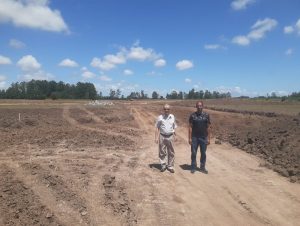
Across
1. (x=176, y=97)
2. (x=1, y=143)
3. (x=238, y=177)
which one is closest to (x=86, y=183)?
(x=238, y=177)

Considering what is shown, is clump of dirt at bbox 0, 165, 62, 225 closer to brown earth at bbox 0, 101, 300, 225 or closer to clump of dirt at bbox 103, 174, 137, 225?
brown earth at bbox 0, 101, 300, 225

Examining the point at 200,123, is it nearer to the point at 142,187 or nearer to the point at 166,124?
the point at 166,124

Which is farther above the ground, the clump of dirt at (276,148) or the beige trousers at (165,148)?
the beige trousers at (165,148)

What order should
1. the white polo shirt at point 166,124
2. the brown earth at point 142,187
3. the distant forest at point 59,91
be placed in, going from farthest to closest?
the distant forest at point 59,91, the white polo shirt at point 166,124, the brown earth at point 142,187

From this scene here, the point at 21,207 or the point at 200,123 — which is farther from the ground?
the point at 200,123

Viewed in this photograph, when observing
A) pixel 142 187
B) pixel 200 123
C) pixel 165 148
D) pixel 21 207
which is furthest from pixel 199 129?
pixel 21 207

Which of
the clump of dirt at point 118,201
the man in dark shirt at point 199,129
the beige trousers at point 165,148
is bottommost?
the clump of dirt at point 118,201

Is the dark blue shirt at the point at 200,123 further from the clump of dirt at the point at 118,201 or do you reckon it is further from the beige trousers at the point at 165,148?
the clump of dirt at the point at 118,201

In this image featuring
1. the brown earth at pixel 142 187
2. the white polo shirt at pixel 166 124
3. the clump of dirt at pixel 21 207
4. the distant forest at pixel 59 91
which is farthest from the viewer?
the distant forest at pixel 59 91

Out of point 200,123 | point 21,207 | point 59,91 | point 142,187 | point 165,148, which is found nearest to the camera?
point 21,207

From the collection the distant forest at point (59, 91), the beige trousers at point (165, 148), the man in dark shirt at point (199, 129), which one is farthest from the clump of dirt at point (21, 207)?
the distant forest at point (59, 91)

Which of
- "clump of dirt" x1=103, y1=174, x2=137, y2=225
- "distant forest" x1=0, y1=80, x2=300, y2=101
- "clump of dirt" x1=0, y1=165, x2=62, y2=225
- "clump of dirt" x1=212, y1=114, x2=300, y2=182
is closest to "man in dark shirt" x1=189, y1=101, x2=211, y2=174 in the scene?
"clump of dirt" x1=212, y1=114, x2=300, y2=182

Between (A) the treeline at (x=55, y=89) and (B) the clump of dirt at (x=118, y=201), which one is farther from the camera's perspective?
(A) the treeline at (x=55, y=89)

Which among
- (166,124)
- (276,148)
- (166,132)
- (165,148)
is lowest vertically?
(276,148)
